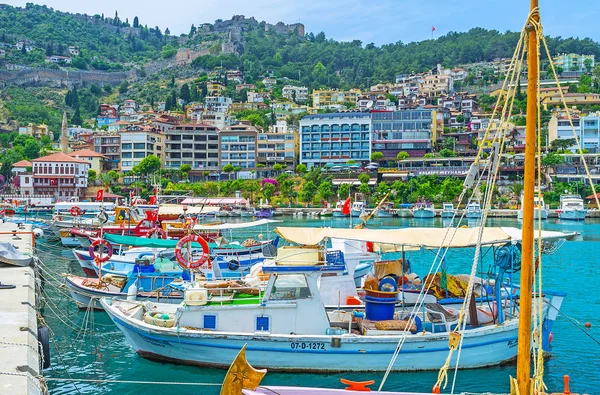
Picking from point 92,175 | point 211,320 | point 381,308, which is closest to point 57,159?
point 92,175

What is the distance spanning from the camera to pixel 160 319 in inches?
709

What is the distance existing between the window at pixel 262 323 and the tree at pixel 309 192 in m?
83.9

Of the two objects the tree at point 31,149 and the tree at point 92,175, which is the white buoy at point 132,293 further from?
the tree at point 31,149

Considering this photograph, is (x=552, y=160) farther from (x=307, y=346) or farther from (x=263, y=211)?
(x=307, y=346)

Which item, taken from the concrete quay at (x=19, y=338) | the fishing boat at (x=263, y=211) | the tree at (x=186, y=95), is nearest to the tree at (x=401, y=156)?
the fishing boat at (x=263, y=211)

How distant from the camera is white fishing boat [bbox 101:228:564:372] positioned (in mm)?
16641

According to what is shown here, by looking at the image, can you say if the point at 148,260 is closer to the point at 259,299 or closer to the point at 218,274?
the point at 218,274

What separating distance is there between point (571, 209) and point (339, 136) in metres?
43.4

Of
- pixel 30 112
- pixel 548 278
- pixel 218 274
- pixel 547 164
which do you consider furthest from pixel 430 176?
pixel 30 112

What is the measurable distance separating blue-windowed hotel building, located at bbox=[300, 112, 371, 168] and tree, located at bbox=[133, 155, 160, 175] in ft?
87.4

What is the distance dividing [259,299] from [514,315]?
7.41 m

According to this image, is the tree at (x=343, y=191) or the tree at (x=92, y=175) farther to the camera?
the tree at (x=92, y=175)

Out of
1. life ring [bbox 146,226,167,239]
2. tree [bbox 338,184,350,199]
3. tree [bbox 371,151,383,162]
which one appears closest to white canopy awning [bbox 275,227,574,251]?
life ring [bbox 146,226,167,239]

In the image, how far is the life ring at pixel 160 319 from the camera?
17.8 m
